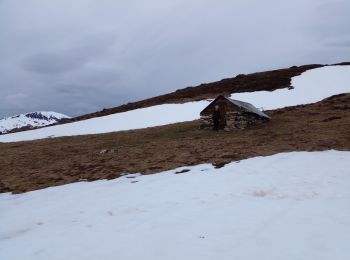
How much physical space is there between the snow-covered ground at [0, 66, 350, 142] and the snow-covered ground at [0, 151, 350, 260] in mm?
25639

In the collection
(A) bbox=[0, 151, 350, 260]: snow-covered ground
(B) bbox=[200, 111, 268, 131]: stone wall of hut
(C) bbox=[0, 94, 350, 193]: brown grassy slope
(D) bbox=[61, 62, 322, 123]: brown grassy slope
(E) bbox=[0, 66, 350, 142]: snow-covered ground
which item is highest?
(D) bbox=[61, 62, 322, 123]: brown grassy slope

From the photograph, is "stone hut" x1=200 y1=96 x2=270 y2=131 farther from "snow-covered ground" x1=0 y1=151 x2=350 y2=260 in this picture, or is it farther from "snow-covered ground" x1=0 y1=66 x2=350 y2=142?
"snow-covered ground" x1=0 y1=151 x2=350 y2=260

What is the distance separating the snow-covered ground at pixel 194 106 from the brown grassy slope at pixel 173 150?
8.73 meters

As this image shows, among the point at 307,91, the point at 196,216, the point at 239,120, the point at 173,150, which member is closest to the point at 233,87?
the point at 307,91

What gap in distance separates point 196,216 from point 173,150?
11.9 m

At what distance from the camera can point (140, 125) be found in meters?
41.7

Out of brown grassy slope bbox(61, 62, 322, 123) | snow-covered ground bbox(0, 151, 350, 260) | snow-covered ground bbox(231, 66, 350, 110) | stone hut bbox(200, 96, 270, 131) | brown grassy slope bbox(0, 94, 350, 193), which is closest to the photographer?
snow-covered ground bbox(0, 151, 350, 260)

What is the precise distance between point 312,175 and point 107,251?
879 cm

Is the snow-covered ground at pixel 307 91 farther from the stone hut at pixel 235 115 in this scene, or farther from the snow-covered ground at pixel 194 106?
the stone hut at pixel 235 115

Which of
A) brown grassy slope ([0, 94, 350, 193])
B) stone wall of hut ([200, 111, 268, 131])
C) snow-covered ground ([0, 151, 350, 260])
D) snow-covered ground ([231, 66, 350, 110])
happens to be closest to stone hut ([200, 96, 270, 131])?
stone wall of hut ([200, 111, 268, 131])

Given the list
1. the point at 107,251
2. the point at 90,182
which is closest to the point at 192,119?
the point at 90,182

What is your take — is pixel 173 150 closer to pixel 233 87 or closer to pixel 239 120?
pixel 239 120

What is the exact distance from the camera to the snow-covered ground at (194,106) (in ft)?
138

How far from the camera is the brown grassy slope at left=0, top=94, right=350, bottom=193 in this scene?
18938mm
